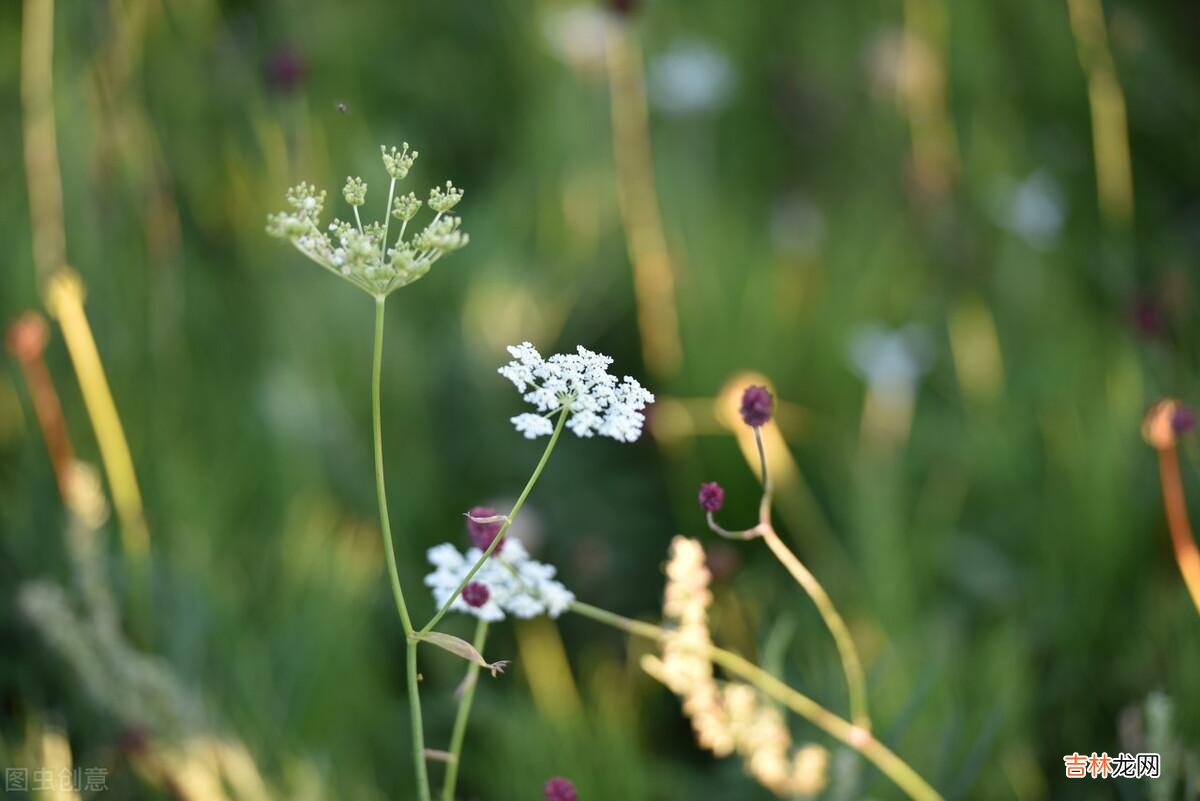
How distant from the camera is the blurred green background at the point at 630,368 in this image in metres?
0.75

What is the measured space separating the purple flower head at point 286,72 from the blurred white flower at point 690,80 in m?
0.54

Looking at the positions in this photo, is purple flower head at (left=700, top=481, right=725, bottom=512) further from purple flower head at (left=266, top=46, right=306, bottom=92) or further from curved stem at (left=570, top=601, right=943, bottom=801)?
purple flower head at (left=266, top=46, right=306, bottom=92)

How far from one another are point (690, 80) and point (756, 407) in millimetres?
947

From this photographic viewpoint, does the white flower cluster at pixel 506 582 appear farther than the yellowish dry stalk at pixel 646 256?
No

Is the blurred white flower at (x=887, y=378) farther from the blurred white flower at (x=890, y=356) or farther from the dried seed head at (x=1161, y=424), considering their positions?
the dried seed head at (x=1161, y=424)

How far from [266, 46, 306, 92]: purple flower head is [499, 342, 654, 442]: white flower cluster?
23.9 inches

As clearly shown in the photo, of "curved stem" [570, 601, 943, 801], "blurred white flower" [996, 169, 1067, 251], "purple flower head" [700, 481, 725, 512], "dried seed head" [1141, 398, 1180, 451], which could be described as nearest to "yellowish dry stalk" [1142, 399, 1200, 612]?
"dried seed head" [1141, 398, 1180, 451]

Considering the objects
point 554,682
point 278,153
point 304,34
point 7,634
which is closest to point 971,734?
point 554,682

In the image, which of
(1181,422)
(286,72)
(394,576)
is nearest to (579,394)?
(394,576)

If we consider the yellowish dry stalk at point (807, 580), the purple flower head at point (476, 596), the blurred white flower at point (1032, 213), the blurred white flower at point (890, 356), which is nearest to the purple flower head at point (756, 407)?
the yellowish dry stalk at point (807, 580)

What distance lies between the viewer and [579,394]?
0.37 metres

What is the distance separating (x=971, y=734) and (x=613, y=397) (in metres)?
0.47

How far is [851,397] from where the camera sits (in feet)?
3.50

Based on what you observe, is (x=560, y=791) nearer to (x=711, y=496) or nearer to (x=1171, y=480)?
(x=711, y=496)
